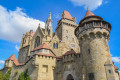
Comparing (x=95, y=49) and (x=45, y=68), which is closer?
(x=95, y=49)

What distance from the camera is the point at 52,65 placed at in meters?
21.5

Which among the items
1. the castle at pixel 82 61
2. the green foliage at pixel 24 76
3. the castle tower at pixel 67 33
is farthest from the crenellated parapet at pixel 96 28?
the castle tower at pixel 67 33

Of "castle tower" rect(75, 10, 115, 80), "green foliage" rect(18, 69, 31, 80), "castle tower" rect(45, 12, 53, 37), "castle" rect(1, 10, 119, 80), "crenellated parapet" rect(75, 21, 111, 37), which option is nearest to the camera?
"castle tower" rect(75, 10, 115, 80)

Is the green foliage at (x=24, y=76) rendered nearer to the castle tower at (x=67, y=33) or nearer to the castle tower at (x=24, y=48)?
the castle tower at (x=24, y=48)

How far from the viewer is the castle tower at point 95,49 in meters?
15.4

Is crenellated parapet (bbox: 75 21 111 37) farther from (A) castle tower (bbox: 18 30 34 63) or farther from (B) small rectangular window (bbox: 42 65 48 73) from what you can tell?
(A) castle tower (bbox: 18 30 34 63)

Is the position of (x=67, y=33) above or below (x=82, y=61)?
above

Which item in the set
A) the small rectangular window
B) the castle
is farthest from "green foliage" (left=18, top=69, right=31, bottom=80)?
the small rectangular window

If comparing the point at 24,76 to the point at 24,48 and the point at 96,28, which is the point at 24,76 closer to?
the point at 24,48

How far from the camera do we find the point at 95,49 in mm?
16828

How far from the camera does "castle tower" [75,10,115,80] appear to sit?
15398 mm

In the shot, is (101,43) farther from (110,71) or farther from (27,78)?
(27,78)

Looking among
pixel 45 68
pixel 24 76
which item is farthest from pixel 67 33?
pixel 24 76

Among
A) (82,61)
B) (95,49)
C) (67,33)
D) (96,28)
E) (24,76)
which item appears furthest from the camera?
(67,33)
